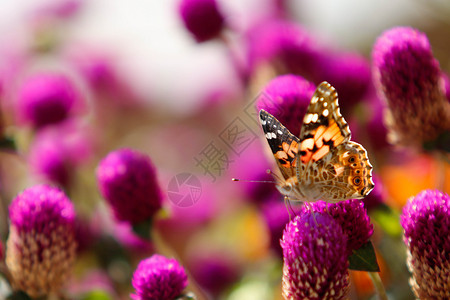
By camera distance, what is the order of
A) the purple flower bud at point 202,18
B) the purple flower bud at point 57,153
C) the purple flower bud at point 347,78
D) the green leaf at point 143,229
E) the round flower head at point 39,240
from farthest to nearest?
the purple flower bud at point 57,153, the purple flower bud at point 202,18, the purple flower bud at point 347,78, the green leaf at point 143,229, the round flower head at point 39,240

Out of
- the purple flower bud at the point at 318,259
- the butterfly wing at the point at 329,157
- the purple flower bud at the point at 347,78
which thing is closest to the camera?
the purple flower bud at the point at 318,259

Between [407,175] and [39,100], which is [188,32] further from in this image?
[407,175]

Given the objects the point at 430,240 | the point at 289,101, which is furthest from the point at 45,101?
the point at 430,240

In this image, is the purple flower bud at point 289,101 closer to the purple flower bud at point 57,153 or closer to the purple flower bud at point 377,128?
the purple flower bud at point 377,128

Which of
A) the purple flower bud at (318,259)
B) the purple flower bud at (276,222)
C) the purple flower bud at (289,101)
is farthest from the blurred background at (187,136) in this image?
the purple flower bud at (318,259)

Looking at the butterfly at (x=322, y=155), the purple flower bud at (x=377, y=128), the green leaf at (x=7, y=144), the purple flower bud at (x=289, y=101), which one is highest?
the purple flower bud at (x=289, y=101)

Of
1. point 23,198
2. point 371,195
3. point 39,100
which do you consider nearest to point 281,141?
point 371,195
